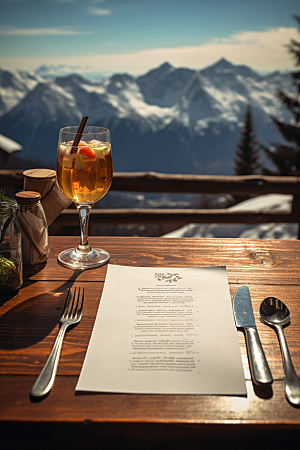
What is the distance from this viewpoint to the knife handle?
48 centimetres

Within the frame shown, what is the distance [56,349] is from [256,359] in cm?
31

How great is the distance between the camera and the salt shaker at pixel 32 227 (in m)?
0.81

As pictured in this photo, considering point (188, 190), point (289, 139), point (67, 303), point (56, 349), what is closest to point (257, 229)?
point (188, 190)

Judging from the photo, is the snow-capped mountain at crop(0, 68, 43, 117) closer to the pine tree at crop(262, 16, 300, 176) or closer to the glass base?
the pine tree at crop(262, 16, 300, 176)

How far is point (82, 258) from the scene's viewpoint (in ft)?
2.93

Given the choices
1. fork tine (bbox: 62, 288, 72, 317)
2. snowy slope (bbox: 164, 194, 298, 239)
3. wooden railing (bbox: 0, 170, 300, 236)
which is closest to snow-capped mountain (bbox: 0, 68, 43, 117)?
snowy slope (bbox: 164, 194, 298, 239)

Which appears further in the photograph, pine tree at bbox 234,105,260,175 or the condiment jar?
pine tree at bbox 234,105,260,175

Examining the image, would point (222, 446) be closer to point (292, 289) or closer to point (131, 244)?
point (292, 289)

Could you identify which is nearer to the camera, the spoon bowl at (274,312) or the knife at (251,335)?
the knife at (251,335)

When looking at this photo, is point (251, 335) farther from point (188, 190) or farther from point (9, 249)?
point (188, 190)

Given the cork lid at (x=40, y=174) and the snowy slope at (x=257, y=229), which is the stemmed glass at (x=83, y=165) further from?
the snowy slope at (x=257, y=229)

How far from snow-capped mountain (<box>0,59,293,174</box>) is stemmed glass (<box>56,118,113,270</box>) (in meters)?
56.9

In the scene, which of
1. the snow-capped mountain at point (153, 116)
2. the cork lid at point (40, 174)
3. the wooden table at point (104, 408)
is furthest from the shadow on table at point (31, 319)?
the snow-capped mountain at point (153, 116)

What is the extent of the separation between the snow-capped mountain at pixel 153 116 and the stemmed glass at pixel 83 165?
56879 millimetres
